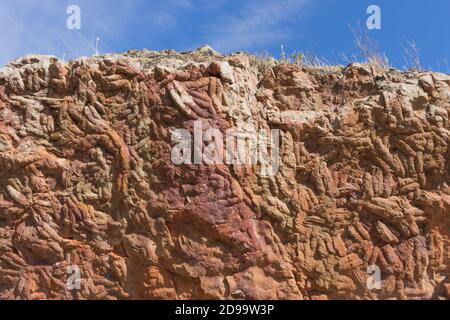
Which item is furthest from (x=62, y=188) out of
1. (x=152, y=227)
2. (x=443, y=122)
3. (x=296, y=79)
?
(x=443, y=122)

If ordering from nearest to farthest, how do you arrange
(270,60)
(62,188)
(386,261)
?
(386,261)
(62,188)
(270,60)

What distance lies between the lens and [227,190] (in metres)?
4.02

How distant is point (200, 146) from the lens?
406 cm

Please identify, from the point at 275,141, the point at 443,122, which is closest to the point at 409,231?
the point at 443,122

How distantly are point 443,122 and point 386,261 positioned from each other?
44.0 inches

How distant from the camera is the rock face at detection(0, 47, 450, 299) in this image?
3.98m

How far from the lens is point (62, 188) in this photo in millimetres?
4277

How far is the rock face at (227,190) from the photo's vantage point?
3.98m

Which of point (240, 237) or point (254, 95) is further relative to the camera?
point (254, 95)

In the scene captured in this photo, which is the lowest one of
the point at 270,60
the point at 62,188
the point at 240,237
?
the point at 240,237

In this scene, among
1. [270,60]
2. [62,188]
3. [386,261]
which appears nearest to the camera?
[386,261]

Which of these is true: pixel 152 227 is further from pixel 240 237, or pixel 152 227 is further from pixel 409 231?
pixel 409 231

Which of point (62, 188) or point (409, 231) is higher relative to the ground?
point (62, 188)
